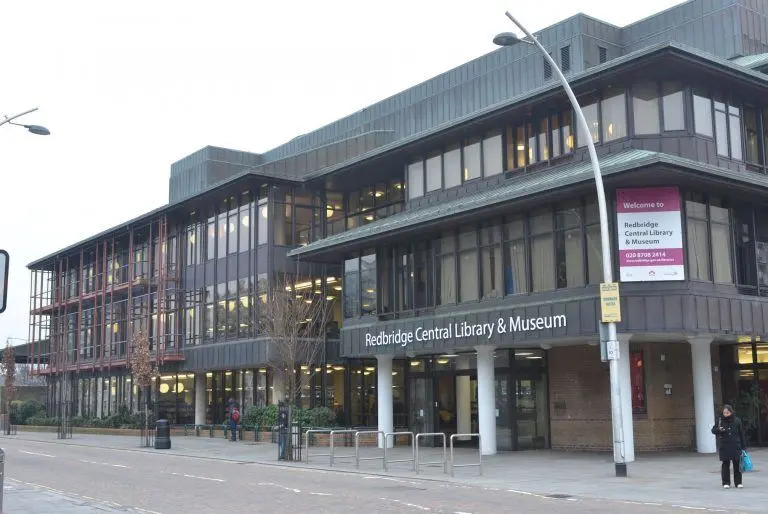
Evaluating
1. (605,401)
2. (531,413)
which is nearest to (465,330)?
(531,413)

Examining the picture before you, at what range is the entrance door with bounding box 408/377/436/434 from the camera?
109ft

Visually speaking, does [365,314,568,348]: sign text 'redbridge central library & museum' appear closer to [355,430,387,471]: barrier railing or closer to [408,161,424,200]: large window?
[355,430,387,471]: barrier railing

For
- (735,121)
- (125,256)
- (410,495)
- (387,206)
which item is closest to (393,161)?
(387,206)

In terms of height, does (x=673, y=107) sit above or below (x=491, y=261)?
above

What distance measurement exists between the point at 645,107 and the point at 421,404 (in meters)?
14.0

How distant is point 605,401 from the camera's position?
27.6 metres

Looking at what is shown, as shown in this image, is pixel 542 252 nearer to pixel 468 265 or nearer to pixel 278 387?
pixel 468 265

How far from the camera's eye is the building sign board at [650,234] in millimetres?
23562

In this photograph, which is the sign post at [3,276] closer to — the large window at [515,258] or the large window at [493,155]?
the large window at [515,258]

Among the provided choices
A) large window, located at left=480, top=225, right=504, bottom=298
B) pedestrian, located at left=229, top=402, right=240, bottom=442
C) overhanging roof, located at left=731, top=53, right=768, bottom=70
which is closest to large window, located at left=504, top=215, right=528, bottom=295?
large window, located at left=480, top=225, right=504, bottom=298

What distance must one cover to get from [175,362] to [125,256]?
11001mm

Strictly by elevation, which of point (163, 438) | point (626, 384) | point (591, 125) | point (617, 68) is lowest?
point (163, 438)

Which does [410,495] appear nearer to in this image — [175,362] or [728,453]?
[728,453]

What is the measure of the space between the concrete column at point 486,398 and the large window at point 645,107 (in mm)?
8203
